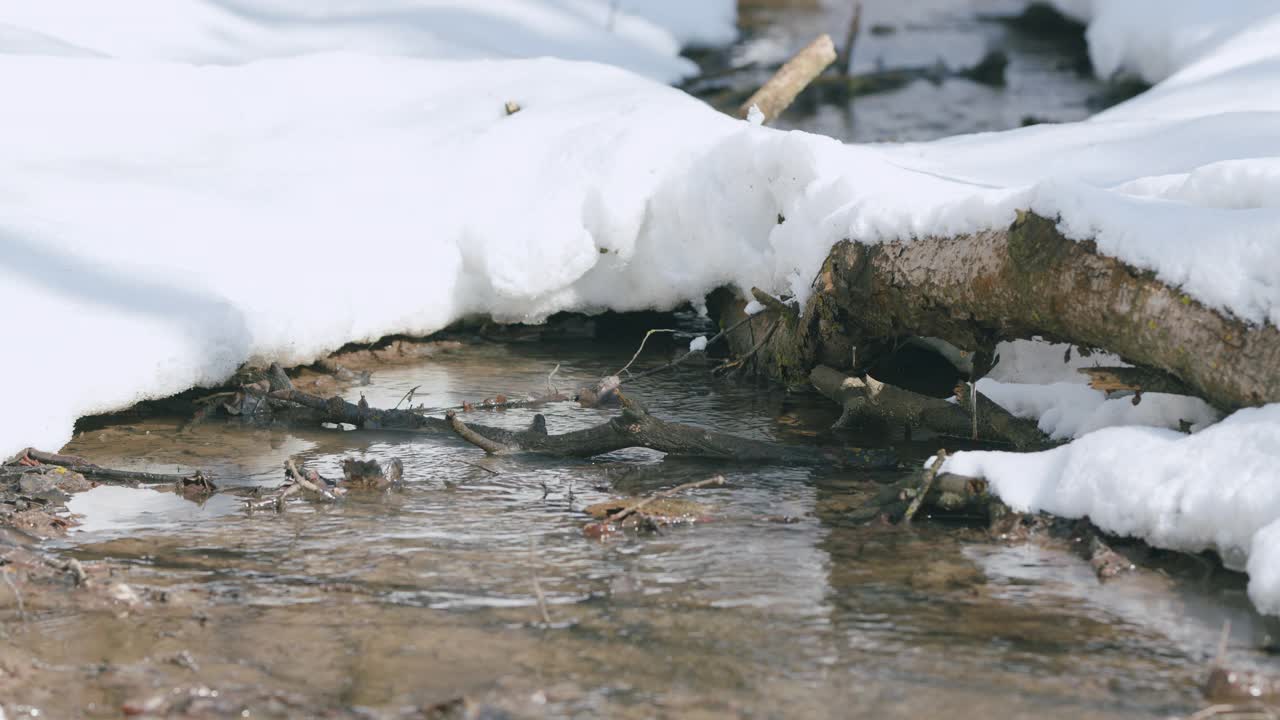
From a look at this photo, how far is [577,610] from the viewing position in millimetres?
4316

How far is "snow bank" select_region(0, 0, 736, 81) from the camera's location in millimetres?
12008

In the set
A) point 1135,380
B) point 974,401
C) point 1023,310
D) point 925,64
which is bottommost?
point 974,401

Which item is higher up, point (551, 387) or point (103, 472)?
point (551, 387)

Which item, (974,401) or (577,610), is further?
(974,401)

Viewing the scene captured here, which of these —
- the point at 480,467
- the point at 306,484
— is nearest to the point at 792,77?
the point at 480,467

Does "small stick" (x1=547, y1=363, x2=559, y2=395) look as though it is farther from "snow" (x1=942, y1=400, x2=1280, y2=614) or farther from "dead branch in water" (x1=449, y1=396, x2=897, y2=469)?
"snow" (x1=942, y1=400, x2=1280, y2=614)

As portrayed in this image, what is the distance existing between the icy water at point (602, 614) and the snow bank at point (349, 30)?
6.33 m

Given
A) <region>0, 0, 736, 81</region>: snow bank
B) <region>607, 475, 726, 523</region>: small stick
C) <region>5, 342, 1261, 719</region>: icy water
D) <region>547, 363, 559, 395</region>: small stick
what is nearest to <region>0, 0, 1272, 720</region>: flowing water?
<region>5, 342, 1261, 719</region>: icy water

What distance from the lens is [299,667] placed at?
12.9 feet

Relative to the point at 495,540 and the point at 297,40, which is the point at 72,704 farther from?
the point at 297,40

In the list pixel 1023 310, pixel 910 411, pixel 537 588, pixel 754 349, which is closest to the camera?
pixel 537 588

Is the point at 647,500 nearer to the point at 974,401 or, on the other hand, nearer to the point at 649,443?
the point at 649,443

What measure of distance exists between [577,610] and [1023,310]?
94.7 inches

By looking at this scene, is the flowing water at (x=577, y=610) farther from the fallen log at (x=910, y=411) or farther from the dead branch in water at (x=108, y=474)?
the fallen log at (x=910, y=411)
